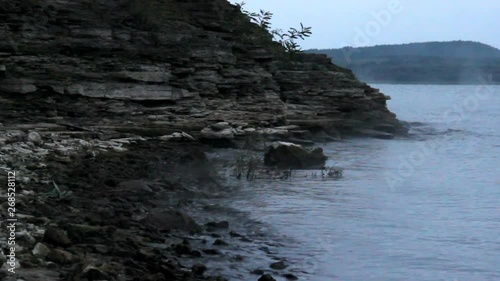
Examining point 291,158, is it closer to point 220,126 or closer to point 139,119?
point 220,126

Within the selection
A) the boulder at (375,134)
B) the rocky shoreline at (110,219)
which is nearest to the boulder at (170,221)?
the rocky shoreline at (110,219)

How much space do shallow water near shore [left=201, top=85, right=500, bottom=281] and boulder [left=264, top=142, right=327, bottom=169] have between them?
877 millimetres

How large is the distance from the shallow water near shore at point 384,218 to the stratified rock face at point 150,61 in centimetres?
398

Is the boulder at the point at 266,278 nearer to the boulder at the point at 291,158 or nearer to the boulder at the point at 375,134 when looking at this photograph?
the boulder at the point at 291,158

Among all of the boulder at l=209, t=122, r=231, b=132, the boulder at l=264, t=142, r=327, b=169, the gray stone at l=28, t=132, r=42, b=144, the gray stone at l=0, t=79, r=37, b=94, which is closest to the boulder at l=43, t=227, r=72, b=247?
the gray stone at l=28, t=132, r=42, b=144

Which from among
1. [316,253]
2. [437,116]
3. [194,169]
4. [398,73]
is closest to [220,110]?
[194,169]

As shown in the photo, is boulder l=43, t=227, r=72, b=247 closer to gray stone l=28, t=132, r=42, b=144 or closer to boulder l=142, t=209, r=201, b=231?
boulder l=142, t=209, r=201, b=231

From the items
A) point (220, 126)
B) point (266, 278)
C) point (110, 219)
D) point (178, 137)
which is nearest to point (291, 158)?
point (178, 137)

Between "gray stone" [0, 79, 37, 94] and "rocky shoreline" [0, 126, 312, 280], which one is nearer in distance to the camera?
"rocky shoreline" [0, 126, 312, 280]

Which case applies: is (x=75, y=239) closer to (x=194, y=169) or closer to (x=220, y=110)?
(x=194, y=169)

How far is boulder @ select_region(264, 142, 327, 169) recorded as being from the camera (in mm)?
20891

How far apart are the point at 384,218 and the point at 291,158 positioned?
6.57 meters

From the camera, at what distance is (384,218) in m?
14.6

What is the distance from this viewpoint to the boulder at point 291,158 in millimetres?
20891
